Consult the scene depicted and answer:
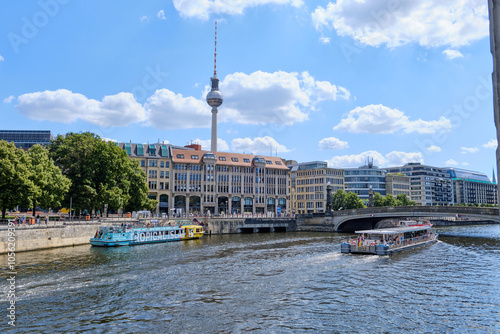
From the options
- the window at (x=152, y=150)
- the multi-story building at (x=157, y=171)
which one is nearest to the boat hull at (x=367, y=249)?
the multi-story building at (x=157, y=171)

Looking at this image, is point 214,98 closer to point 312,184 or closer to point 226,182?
point 226,182

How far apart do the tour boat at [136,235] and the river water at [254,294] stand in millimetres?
11111

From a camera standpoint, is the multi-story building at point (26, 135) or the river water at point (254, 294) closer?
the river water at point (254, 294)

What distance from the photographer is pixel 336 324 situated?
23.0 meters

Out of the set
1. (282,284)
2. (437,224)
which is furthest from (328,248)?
(437,224)

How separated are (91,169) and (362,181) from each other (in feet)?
423

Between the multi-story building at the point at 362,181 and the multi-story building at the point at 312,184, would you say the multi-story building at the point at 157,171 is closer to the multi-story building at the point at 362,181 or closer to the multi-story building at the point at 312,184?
the multi-story building at the point at 312,184

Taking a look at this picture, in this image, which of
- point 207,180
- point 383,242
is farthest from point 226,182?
point 383,242

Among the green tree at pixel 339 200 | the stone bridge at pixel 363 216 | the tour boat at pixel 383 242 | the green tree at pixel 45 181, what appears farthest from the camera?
the green tree at pixel 339 200

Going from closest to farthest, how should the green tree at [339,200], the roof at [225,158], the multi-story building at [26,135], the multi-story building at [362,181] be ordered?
the roof at [225,158] → the green tree at [339,200] → the multi-story building at [26,135] → the multi-story building at [362,181]

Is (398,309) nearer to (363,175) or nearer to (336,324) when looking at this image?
(336,324)

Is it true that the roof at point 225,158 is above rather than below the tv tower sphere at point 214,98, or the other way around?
below

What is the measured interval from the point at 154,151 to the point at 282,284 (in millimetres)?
89818

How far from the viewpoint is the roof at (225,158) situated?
117794 millimetres
